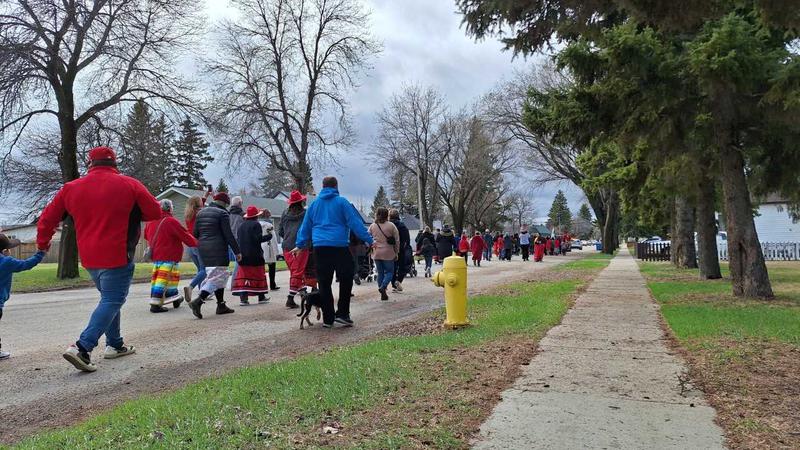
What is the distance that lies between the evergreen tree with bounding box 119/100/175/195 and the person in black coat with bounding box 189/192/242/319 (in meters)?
13.1

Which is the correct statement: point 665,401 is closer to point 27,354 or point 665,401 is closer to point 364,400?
point 364,400

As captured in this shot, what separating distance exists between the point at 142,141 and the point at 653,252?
2789 centimetres

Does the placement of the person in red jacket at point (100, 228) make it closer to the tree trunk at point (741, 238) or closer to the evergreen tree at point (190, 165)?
the tree trunk at point (741, 238)

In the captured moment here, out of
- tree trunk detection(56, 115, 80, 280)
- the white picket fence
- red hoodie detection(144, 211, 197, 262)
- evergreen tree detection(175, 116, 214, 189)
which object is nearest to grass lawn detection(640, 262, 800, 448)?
red hoodie detection(144, 211, 197, 262)

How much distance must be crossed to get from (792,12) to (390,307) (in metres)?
7.19

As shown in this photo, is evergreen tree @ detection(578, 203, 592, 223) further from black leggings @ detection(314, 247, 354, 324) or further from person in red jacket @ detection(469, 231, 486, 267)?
black leggings @ detection(314, 247, 354, 324)

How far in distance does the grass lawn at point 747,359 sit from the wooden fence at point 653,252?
22244mm

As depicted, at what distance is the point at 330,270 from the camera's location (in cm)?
761

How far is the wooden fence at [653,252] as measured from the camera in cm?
3191

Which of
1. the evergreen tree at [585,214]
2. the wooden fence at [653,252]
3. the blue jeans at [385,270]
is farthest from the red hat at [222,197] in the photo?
the evergreen tree at [585,214]

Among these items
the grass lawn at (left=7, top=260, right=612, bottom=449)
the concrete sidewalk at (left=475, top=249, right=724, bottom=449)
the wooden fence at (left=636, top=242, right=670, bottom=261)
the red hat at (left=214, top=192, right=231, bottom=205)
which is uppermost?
the red hat at (left=214, top=192, right=231, bottom=205)

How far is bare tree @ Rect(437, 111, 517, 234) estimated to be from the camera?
5216cm

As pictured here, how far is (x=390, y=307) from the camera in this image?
34.5 feet

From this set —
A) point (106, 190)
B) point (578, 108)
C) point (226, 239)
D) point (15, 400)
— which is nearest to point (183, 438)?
point (15, 400)
